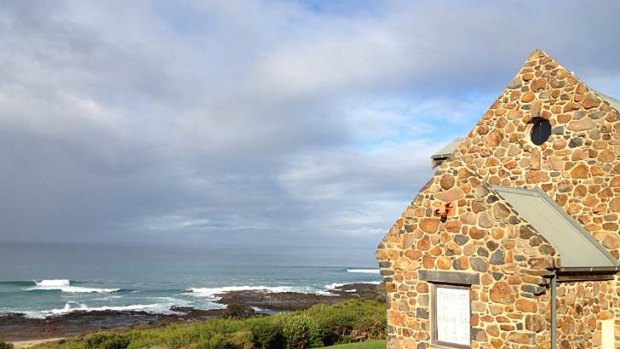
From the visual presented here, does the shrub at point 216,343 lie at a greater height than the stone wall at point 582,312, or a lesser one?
lesser

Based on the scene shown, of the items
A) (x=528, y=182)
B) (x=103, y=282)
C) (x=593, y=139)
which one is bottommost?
(x=103, y=282)

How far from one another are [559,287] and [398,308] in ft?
10.0

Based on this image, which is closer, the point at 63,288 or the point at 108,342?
the point at 108,342

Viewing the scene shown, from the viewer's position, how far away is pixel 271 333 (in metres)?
18.2

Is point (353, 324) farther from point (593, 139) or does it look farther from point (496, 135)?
point (593, 139)

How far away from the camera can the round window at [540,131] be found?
43.4 ft

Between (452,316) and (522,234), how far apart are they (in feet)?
6.73

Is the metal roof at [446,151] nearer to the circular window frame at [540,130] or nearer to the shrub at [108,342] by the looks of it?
the circular window frame at [540,130]

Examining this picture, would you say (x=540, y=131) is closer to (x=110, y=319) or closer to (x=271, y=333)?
(x=271, y=333)

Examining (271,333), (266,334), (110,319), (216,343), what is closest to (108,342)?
(216,343)

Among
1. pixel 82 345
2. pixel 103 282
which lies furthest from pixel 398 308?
pixel 103 282

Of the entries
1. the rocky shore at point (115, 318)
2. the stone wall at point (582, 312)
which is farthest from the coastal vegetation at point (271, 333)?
the rocky shore at point (115, 318)

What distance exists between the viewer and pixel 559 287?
9.86m

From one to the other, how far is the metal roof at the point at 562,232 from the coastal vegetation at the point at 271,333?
950cm
